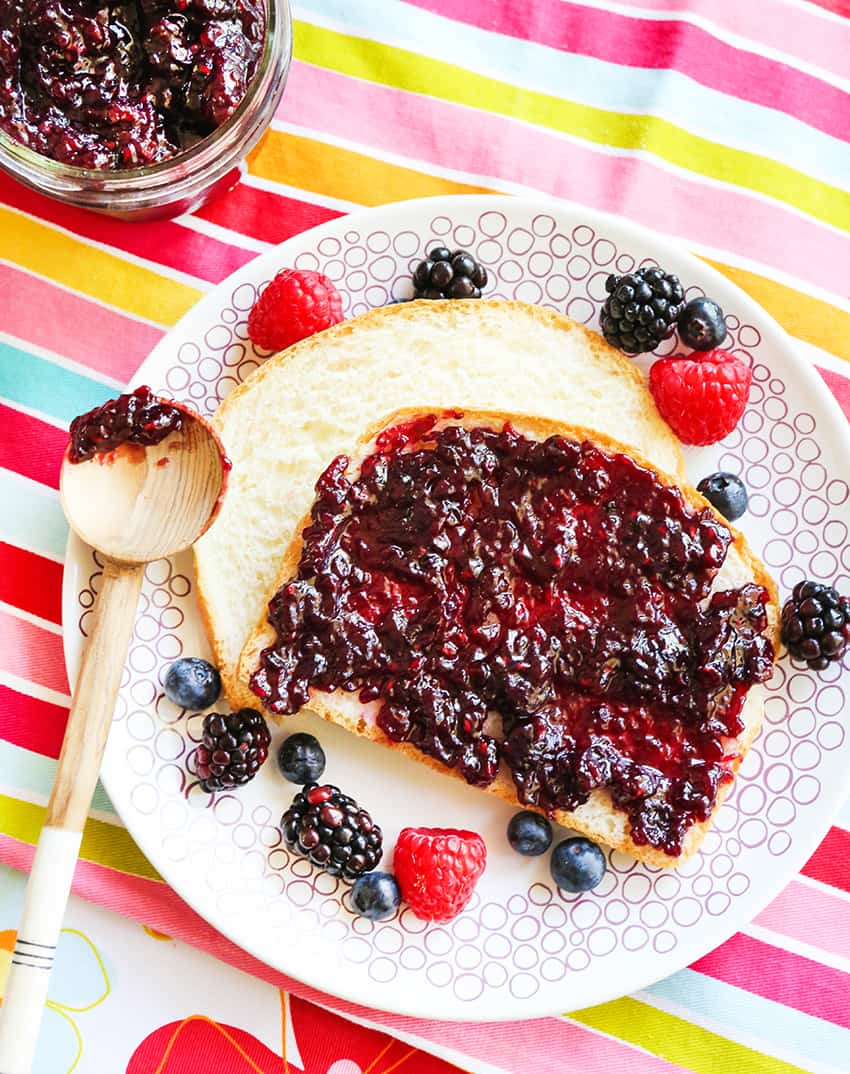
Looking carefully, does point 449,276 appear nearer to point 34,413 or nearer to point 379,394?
point 379,394

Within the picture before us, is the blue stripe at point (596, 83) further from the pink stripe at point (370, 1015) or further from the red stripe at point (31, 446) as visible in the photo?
the pink stripe at point (370, 1015)

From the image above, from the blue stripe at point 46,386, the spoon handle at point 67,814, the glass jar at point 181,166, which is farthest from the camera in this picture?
the blue stripe at point 46,386

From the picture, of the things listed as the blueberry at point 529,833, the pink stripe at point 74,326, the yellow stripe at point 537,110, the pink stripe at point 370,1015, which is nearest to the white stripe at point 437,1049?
the pink stripe at point 370,1015

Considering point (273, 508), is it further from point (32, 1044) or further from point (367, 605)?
point (32, 1044)

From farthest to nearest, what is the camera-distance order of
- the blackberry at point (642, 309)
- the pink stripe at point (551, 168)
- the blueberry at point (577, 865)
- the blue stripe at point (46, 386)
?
the pink stripe at point (551, 168), the blue stripe at point (46, 386), the blackberry at point (642, 309), the blueberry at point (577, 865)

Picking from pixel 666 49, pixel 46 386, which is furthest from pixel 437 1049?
pixel 666 49

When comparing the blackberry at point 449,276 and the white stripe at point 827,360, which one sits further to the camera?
the white stripe at point 827,360

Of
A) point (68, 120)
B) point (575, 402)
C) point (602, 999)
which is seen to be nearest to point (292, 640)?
point (575, 402)
